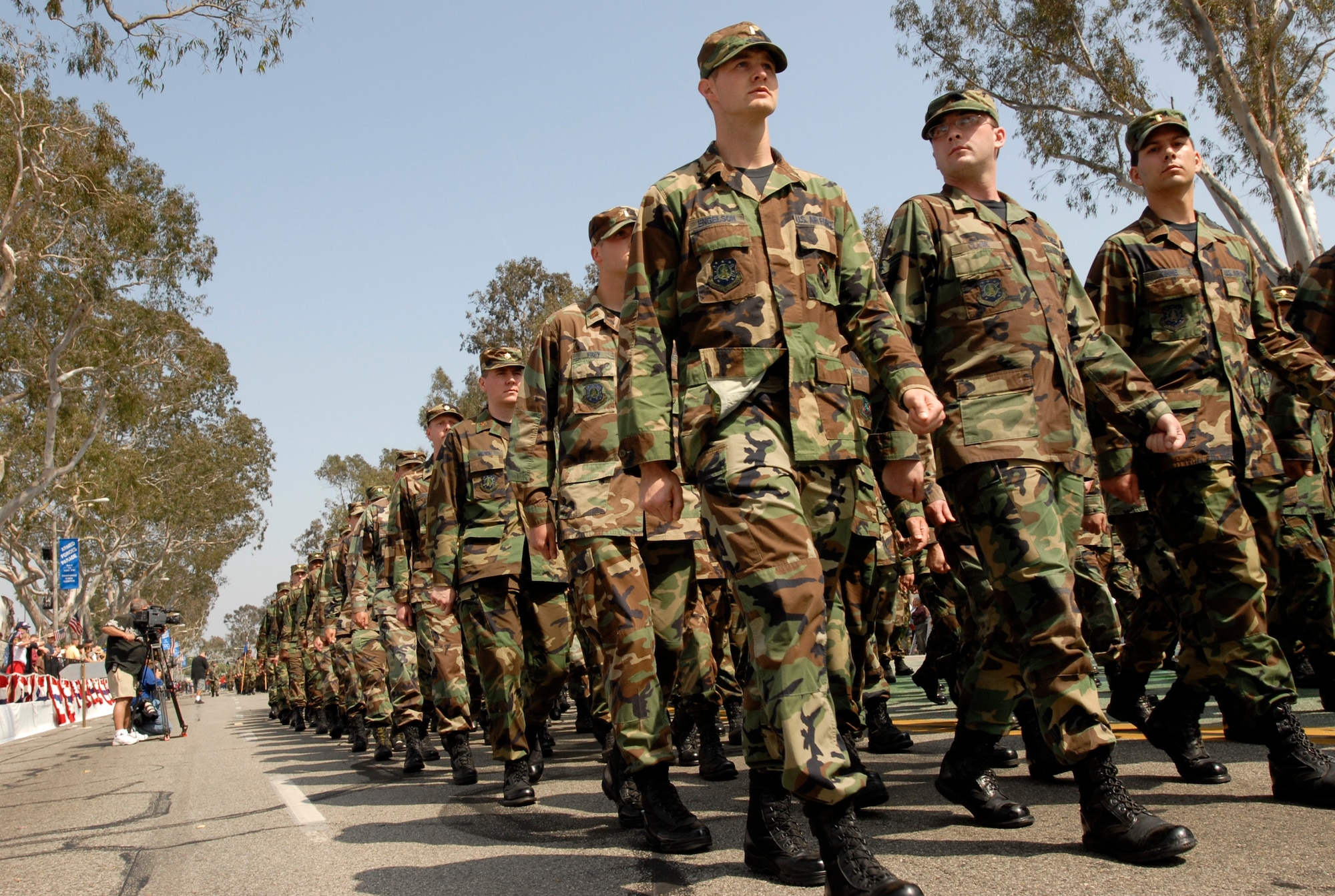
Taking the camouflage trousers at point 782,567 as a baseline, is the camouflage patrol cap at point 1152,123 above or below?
above

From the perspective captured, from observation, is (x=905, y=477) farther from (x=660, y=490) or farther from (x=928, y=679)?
(x=928, y=679)

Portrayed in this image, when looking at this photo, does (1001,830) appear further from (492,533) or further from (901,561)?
(901,561)

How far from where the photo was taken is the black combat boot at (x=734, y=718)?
695cm

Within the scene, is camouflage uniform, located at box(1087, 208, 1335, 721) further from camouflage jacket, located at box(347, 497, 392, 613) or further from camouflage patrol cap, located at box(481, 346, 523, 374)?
camouflage jacket, located at box(347, 497, 392, 613)

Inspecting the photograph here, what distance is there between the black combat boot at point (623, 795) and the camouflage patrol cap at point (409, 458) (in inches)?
206

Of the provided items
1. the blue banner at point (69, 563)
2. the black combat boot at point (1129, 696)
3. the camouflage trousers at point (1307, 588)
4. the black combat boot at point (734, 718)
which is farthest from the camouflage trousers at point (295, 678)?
the blue banner at point (69, 563)

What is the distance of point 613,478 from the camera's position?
4570mm

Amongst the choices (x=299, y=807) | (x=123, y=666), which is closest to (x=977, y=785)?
(x=299, y=807)

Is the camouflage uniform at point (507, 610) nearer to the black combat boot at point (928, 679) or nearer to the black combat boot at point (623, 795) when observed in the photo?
the black combat boot at point (623, 795)

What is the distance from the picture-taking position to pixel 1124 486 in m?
4.20

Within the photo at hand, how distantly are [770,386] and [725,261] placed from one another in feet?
1.37

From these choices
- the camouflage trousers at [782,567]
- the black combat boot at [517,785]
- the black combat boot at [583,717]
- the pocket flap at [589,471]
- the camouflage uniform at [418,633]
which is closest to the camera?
the camouflage trousers at [782,567]

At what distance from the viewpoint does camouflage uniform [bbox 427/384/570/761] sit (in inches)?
218

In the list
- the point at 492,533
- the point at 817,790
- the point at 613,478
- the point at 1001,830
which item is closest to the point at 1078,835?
the point at 1001,830
